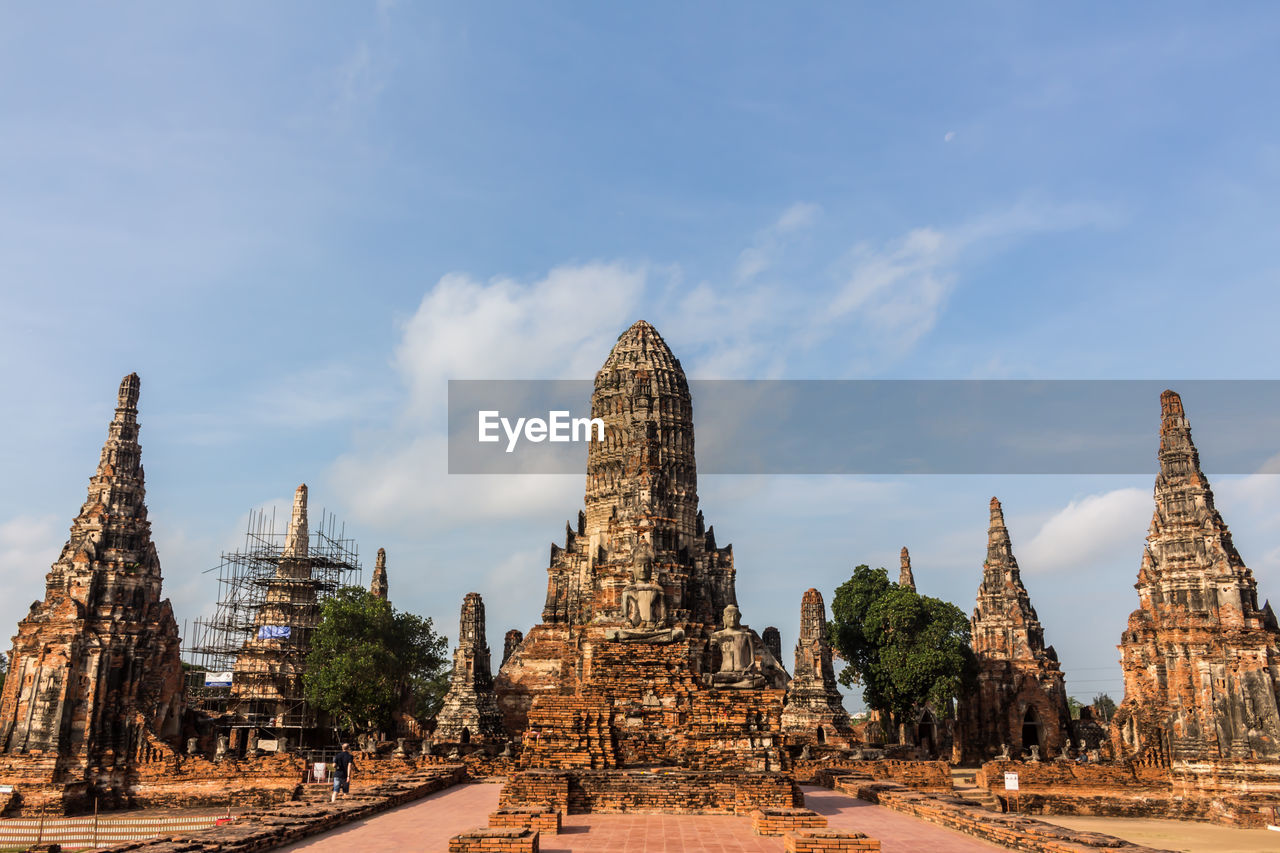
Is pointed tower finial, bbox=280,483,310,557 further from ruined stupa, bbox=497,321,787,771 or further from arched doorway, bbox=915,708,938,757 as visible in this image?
arched doorway, bbox=915,708,938,757

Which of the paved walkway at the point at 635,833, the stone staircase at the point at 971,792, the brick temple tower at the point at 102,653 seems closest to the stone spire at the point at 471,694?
the brick temple tower at the point at 102,653

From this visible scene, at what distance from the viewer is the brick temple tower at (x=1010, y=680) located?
138 feet

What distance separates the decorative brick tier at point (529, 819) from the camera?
491 inches

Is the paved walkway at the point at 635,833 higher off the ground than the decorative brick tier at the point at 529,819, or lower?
lower

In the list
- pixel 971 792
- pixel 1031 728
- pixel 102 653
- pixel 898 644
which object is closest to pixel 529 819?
pixel 971 792

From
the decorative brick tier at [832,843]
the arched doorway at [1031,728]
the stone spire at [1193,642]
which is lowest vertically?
the arched doorway at [1031,728]

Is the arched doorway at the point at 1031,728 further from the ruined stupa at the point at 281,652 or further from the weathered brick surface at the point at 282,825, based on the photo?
the weathered brick surface at the point at 282,825

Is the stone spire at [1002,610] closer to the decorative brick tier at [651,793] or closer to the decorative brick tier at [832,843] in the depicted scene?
the decorative brick tier at [651,793]

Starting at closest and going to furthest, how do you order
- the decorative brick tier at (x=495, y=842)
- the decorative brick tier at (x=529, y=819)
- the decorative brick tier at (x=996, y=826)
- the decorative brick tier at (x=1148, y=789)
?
the decorative brick tier at (x=495, y=842) < the decorative brick tier at (x=996, y=826) < the decorative brick tier at (x=529, y=819) < the decorative brick tier at (x=1148, y=789)

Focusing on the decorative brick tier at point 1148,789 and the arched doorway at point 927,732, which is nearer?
the decorative brick tier at point 1148,789

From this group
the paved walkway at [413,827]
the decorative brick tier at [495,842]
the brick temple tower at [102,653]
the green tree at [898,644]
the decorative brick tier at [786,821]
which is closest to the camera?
the decorative brick tier at [495,842]

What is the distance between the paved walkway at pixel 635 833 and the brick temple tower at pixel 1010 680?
28.4m

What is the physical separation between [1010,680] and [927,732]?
9.98m

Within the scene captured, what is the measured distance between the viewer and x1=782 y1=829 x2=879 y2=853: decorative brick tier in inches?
404
